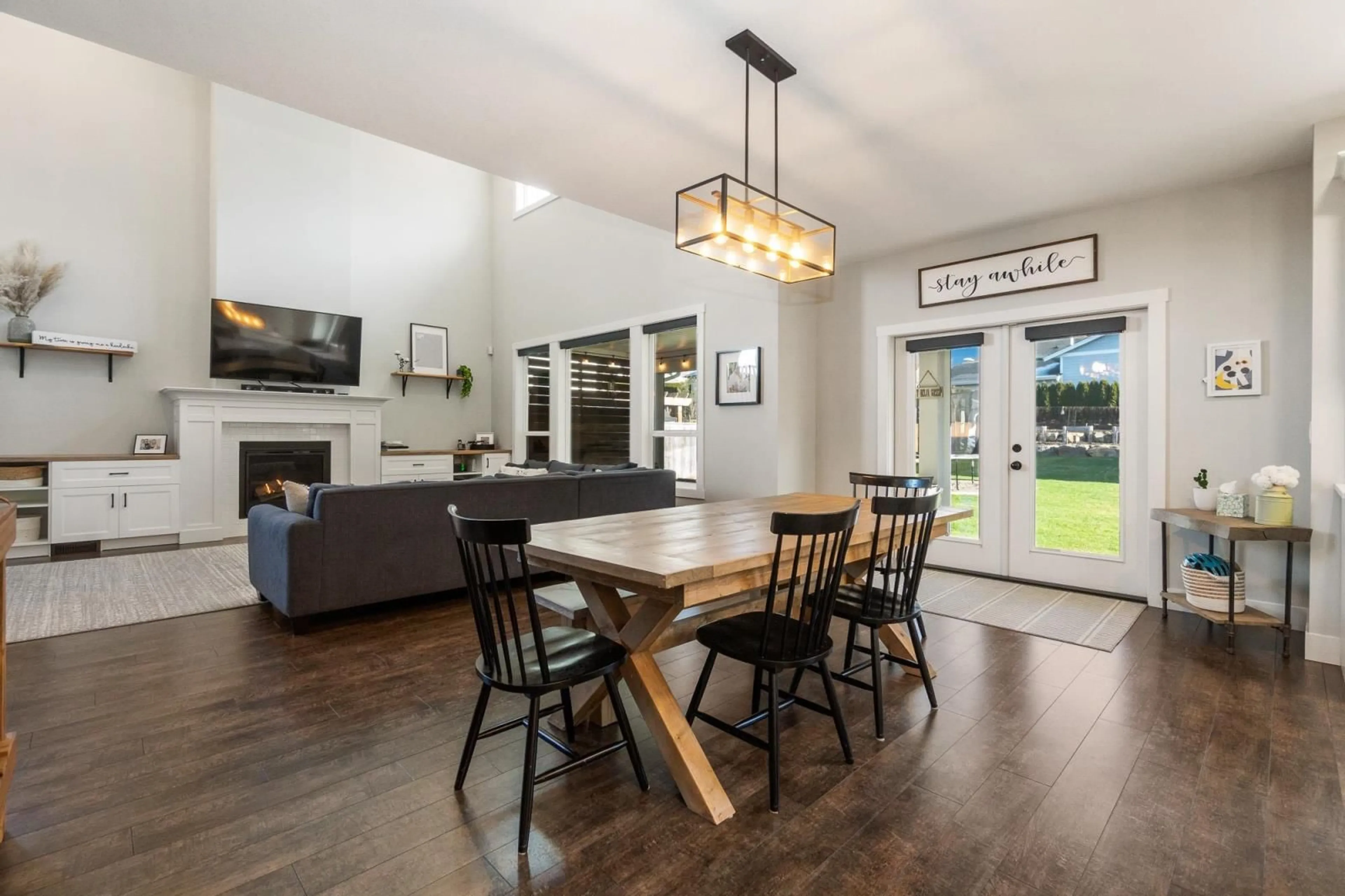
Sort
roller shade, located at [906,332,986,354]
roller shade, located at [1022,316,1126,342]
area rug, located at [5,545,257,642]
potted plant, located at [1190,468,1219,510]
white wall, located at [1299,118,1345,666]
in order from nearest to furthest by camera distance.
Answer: white wall, located at [1299,118,1345,666]
area rug, located at [5,545,257,642]
potted plant, located at [1190,468,1219,510]
roller shade, located at [1022,316,1126,342]
roller shade, located at [906,332,986,354]

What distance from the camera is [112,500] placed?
5340mm

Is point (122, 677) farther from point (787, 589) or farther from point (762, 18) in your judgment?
point (762, 18)

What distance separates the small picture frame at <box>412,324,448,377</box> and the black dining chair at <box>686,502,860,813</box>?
670 centimetres

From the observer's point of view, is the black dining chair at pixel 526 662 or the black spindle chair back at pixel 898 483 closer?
the black dining chair at pixel 526 662

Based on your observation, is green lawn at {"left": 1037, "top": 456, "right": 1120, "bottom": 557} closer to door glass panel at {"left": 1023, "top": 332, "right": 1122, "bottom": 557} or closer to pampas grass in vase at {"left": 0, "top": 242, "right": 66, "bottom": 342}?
door glass panel at {"left": 1023, "top": 332, "right": 1122, "bottom": 557}

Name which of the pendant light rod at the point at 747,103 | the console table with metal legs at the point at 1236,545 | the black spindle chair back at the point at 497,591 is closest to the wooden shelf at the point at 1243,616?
the console table with metal legs at the point at 1236,545

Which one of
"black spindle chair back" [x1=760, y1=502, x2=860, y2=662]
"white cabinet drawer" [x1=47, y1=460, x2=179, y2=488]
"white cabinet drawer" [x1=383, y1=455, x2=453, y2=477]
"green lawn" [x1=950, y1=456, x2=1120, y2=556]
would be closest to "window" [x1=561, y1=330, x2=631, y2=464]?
"white cabinet drawer" [x1=383, y1=455, x2=453, y2=477]

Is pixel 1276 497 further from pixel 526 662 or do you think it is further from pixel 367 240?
pixel 367 240

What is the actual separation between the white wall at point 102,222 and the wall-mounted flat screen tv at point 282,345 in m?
0.50

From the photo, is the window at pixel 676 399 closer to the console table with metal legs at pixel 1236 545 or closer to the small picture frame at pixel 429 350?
the small picture frame at pixel 429 350

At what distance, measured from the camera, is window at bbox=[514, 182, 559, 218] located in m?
7.53

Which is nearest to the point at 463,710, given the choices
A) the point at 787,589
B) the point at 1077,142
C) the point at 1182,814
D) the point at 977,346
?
the point at 787,589

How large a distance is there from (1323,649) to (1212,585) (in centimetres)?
48

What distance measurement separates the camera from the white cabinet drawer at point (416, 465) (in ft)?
23.4
